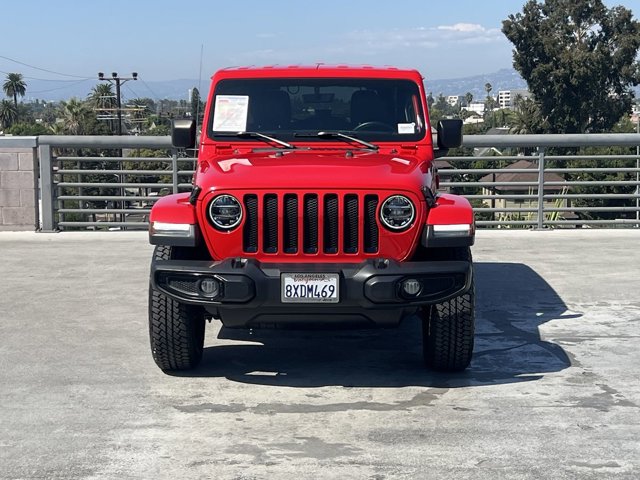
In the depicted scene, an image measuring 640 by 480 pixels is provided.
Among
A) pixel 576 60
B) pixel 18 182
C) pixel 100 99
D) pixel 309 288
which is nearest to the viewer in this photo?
pixel 309 288

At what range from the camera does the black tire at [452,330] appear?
19.4 ft

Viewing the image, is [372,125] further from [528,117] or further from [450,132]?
[528,117]

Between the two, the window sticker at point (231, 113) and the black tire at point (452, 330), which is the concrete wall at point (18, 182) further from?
the black tire at point (452, 330)

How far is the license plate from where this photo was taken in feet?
18.3

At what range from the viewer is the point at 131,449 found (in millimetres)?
4836

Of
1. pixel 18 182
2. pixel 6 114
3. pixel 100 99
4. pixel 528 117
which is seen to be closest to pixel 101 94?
pixel 100 99

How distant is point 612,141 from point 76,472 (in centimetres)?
1010

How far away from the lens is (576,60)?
5600cm

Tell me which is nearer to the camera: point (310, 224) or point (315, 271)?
point (315, 271)

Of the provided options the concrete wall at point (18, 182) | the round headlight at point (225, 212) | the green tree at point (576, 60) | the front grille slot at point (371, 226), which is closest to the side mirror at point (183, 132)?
the round headlight at point (225, 212)

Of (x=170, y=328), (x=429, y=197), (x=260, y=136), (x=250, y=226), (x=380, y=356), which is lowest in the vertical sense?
(x=380, y=356)

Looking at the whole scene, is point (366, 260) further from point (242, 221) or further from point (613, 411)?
point (613, 411)

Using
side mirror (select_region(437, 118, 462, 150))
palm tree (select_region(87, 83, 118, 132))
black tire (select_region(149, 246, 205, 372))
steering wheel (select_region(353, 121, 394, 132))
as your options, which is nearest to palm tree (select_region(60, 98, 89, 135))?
palm tree (select_region(87, 83, 118, 132))

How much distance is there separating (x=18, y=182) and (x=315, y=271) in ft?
28.1
